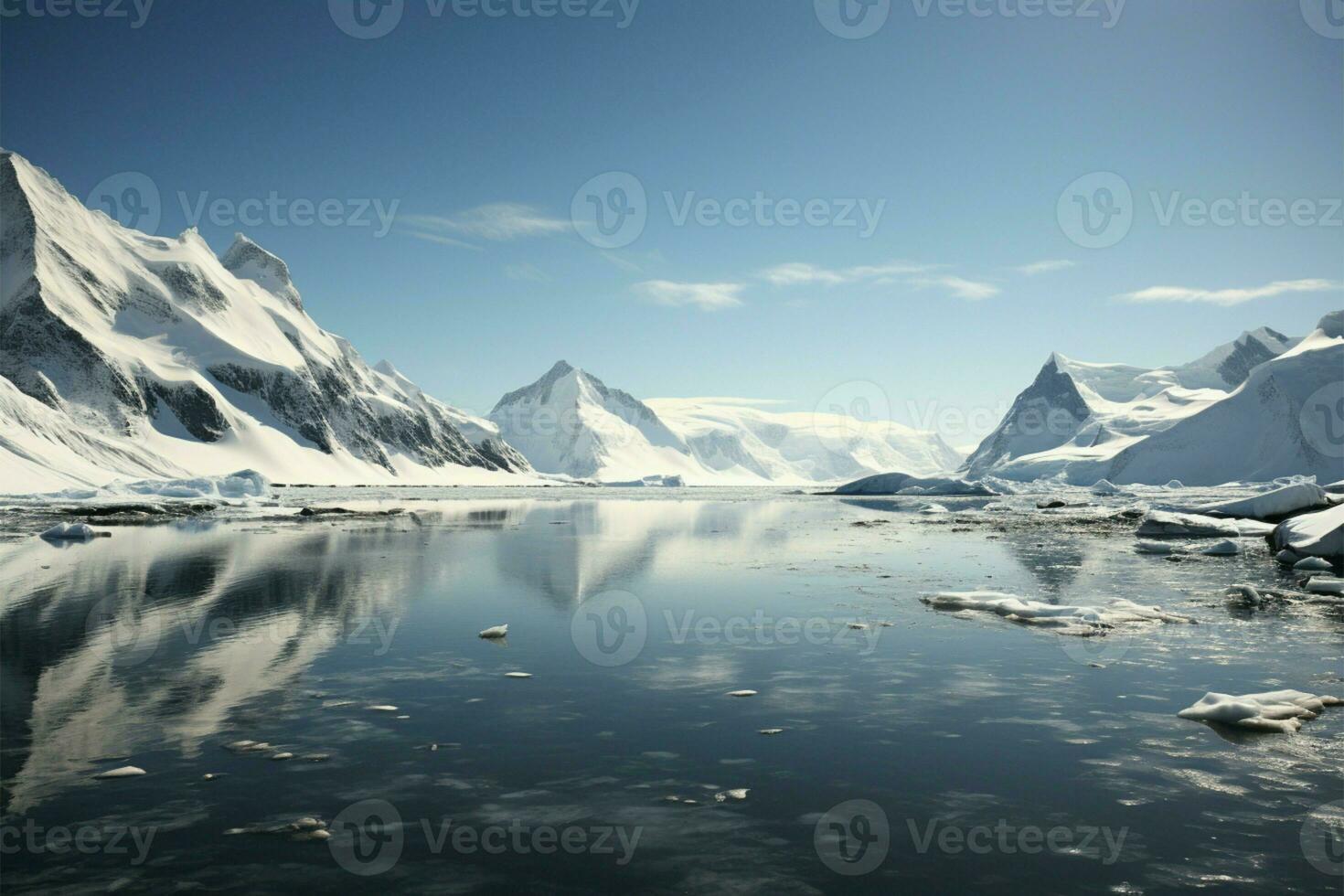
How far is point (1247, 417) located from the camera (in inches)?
6083

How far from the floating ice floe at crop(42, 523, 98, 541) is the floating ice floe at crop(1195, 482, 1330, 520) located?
204ft

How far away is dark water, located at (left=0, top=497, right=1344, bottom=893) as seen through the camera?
722cm

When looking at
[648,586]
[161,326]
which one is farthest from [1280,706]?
[161,326]

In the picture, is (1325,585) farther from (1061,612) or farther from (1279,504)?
(1279,504)

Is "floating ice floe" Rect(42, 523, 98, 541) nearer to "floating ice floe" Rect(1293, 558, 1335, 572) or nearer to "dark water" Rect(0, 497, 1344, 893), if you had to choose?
"dark water" Rect(0, 497, 1344, 893)

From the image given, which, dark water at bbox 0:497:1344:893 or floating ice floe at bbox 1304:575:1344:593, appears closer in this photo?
dark water at bbox 0:497:1344:893

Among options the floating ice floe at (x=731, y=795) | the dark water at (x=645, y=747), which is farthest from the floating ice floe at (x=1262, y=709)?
the floating ice floe at (x=731, y=795)
